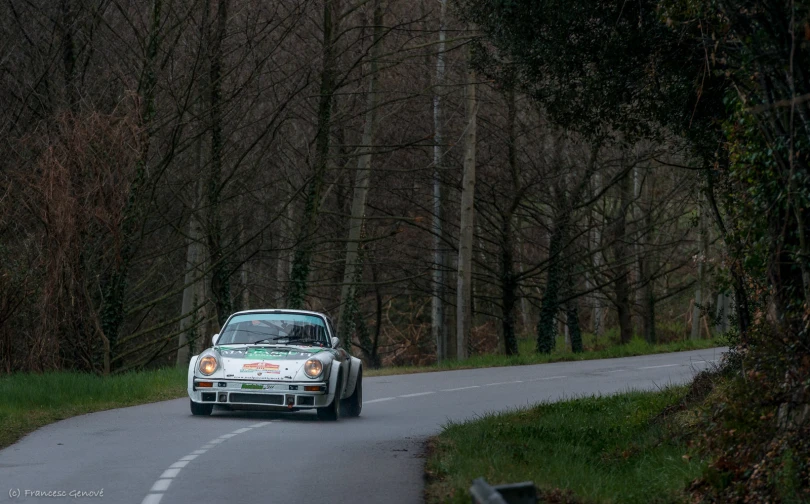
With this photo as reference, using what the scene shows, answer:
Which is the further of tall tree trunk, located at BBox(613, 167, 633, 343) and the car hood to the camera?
tall tree trunk, located at BBox(613, 167, 633, 343)

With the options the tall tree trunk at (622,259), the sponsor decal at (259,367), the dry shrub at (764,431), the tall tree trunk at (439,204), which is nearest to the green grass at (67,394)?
the sponsor decal at (259,367)

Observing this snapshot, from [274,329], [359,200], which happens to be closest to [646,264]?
[359,200]

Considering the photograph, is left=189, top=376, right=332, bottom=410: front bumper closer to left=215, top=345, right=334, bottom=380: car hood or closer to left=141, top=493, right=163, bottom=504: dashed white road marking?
left=215, top=345, right=334, bottom=380: car hood

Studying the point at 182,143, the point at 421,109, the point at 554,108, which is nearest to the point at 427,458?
the point at 554,108

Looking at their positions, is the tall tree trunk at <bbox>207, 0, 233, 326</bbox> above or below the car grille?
above

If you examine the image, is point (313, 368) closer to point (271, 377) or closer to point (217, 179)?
point (271, 377)

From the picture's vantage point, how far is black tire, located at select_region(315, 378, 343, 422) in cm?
1658

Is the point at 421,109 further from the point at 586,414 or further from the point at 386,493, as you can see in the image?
the point at 386,493

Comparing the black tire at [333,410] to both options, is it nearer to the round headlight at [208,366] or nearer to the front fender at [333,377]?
the front fender at [333,377]

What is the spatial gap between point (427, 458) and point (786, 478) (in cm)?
410

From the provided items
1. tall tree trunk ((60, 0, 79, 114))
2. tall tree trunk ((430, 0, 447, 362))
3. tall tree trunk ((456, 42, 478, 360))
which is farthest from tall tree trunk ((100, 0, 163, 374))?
tall tree trunk ((456, 42, 478, 360))

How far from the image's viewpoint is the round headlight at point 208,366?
16.3m

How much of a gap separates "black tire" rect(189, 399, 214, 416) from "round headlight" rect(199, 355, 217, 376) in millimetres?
527

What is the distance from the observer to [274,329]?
58.3 feet
